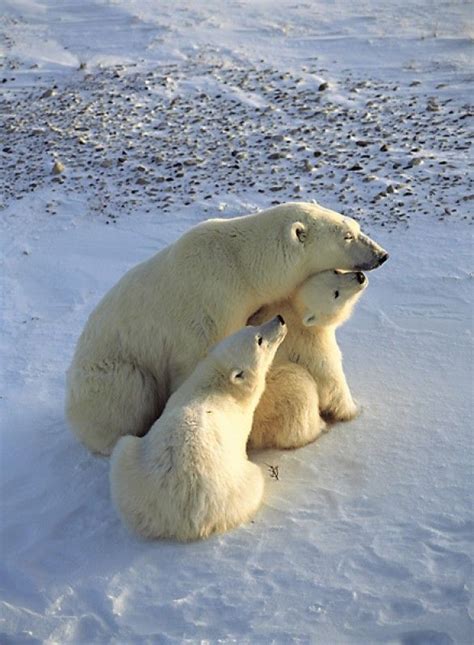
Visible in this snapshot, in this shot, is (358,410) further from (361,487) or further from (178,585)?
(178,585)

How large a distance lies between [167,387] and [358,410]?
1159mm

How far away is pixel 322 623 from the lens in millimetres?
3906

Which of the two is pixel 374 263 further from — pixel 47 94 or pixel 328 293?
pixel 47 94

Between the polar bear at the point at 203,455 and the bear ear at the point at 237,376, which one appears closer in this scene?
the polar bear at the point at 203,455

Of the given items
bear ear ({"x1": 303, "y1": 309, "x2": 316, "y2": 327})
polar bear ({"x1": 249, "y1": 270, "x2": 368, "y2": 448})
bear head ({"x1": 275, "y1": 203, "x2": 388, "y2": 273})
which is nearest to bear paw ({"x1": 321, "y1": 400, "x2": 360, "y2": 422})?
polar bear ({"x1": 249, "y1": 270, "x2": 368, "y2": 448})

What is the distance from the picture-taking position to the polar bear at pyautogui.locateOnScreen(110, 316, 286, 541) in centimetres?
430

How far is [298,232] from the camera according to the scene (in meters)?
4.92

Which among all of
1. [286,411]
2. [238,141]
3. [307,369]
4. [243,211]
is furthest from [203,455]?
[238,141]

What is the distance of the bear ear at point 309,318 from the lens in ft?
16.5

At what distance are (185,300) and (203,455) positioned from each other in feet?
3.00

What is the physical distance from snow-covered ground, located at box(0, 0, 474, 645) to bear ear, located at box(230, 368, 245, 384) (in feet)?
1.92

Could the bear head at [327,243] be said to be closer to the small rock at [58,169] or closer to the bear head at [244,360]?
the bear head at [244,360]

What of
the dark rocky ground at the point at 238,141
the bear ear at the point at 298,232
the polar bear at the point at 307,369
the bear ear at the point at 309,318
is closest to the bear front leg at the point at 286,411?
the polar bear at the point at 307,369

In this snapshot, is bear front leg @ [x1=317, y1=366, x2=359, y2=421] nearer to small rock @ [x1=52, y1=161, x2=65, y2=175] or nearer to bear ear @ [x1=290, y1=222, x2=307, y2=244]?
bear ear @ [x1=290, y1=222, x2=307, y2=244]
